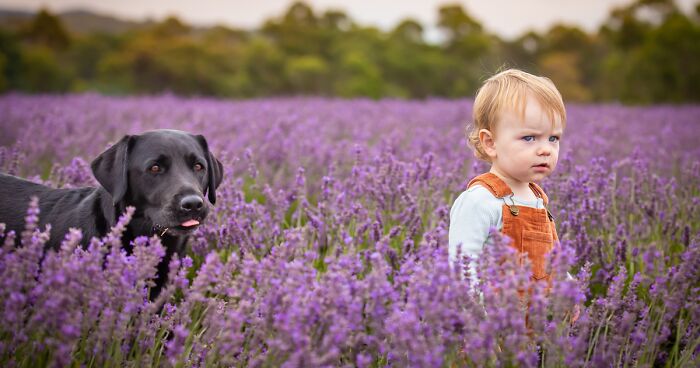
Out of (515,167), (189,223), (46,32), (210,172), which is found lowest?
(189,223)

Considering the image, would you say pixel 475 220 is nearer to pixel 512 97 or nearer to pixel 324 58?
pixel 512 97

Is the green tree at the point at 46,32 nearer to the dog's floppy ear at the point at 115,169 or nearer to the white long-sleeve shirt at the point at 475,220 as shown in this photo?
the dog's floppy ear at the point at 115,169

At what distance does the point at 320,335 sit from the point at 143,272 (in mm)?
538

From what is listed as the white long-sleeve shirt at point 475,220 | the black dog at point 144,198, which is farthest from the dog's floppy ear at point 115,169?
the white long-sleeve shirt at point 475,220

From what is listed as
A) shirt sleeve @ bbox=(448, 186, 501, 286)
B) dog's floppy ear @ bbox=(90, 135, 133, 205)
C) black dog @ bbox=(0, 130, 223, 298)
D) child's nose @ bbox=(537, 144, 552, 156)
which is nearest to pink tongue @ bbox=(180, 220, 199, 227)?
black dog @ bbox=(0, 130, 223, 298)

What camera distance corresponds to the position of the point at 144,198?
2.68m

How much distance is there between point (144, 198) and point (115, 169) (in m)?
0.18

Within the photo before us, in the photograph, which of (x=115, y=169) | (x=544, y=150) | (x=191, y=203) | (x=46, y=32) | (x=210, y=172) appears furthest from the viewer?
(x=46, y=32)

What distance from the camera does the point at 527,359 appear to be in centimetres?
156

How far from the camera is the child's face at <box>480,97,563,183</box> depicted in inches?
90.7

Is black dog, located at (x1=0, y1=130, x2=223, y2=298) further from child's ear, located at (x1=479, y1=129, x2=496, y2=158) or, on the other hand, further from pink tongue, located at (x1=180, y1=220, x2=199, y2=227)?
child's ear, located at (x1=479, y1=129, x2=496, y2=158)

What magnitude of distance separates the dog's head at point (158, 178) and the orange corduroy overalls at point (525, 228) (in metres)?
1.23

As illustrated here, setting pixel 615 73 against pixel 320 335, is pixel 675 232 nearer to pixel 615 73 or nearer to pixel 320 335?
pixel 320 335

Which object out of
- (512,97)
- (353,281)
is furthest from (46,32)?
(353,281)
